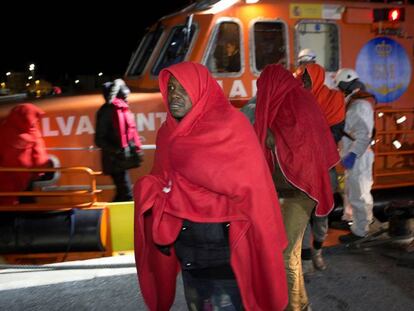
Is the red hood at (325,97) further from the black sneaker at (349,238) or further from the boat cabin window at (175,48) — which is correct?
the boat cabin window at (175,48)

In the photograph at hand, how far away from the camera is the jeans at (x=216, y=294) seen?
2066mm

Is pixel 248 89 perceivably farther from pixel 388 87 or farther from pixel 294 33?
pixel 388 87

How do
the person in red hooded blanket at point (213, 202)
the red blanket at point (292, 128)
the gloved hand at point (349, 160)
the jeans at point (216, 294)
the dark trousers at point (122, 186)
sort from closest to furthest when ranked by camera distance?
the person in red hooded blanket at point (213, 202), the jeans at point (216, 294), the red blanket at point (292, 128), the gloved hand at point (349, 160), the dark trousers at point (122, 186)

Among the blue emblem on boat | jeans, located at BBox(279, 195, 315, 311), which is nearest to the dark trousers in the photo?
jeans, located at BBox(279, 195, 315, 311)

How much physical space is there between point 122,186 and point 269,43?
225 cm

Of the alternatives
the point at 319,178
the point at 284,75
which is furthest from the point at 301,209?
the point at 284,75

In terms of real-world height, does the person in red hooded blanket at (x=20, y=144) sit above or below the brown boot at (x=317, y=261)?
above

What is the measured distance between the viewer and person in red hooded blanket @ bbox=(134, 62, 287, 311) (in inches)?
74.2

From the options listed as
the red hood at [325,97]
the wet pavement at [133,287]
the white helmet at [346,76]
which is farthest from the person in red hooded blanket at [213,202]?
the white helmet at [346,76]

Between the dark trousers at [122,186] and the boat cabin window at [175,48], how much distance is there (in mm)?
1374

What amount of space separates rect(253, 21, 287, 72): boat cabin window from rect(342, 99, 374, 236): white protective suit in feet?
3.63

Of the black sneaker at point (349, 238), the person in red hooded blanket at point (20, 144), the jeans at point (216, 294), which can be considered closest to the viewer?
the jeans at point (216, 294)

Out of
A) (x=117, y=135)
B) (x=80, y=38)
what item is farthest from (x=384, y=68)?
(x=80, y=38)

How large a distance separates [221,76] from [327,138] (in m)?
2.39
